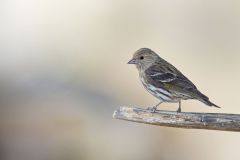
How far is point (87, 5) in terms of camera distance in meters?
18.8

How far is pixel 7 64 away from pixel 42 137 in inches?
156

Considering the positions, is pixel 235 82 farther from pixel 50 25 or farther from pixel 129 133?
pixel 50 25

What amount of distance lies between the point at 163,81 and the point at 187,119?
194 centimetres

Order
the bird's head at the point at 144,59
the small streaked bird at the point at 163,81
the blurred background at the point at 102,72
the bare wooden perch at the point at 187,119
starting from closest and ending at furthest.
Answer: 1. the bare wooden perch at the point at 187,119
2. the small streaked bird at the point at 163,81
3. the bird's head at the point at 144,59
4. the blurred background at the point at 102,72

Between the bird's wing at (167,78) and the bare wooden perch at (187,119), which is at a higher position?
the bird's wing at (167,78)

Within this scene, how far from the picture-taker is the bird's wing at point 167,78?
353 inches

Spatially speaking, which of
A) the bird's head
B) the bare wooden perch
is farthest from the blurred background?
the bare wooden perch

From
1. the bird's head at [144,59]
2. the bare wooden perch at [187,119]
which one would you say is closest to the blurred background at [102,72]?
the bird's head at [144,59]

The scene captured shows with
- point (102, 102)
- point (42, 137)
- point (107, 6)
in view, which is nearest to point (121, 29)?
point (107, 6)

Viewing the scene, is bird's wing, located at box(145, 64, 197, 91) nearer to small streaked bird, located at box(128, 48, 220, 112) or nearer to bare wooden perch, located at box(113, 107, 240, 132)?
small streaked bird, located at box(128, 48, 220, 112)

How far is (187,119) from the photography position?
23.7 feet

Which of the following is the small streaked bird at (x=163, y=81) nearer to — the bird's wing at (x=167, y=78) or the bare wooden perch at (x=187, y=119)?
the bird's wing at (x=167, y=78)

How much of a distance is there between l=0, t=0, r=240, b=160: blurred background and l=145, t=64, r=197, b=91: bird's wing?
3.88 m

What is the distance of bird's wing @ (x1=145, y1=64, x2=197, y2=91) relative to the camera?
8.96 meters
